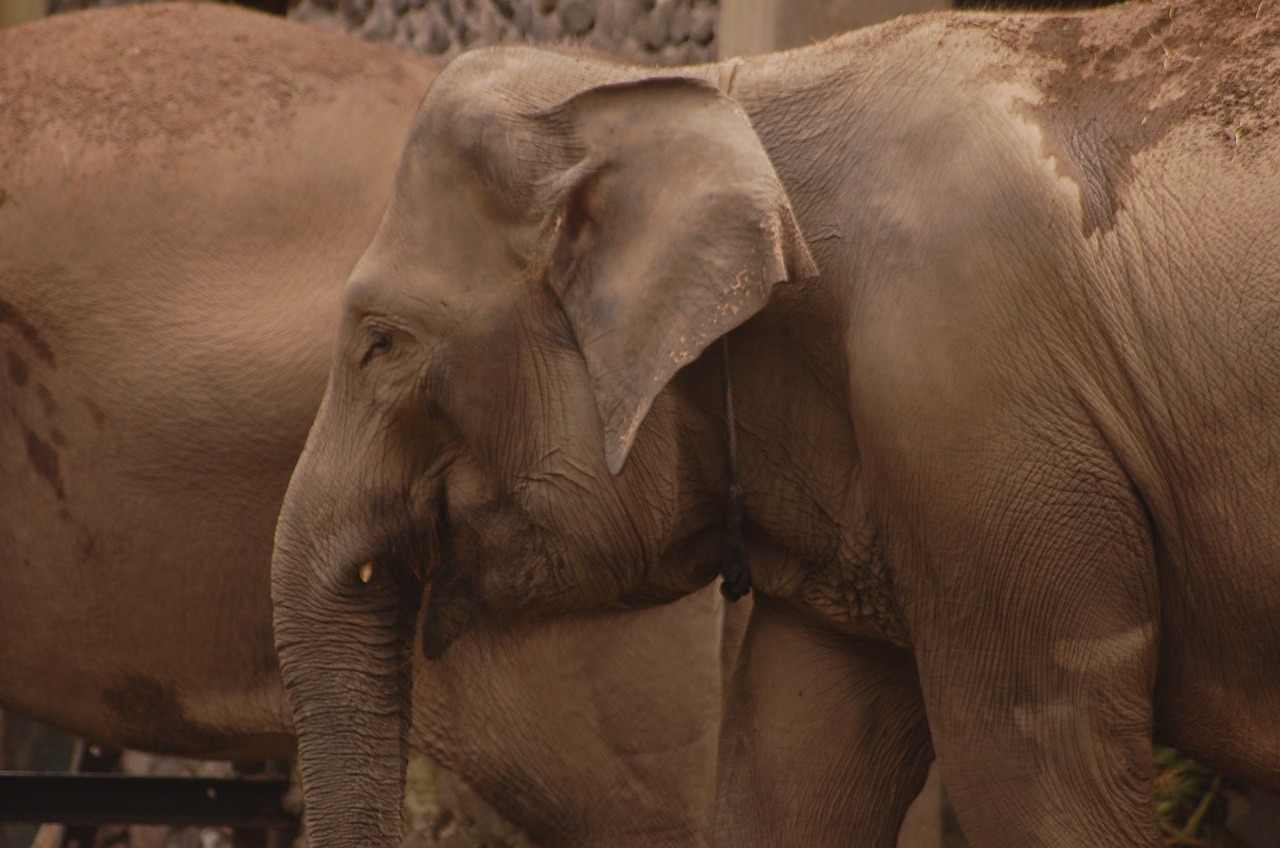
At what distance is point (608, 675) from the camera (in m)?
3.19

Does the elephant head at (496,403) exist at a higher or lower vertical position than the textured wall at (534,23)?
lower

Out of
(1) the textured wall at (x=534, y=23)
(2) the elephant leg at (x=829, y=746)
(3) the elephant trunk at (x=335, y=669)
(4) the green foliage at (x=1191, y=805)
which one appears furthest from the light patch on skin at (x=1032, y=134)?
(4) the green foliage at (x=1191, y=805)

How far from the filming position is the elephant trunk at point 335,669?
2.48 m

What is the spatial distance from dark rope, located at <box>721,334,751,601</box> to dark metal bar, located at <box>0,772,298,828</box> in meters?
1.90

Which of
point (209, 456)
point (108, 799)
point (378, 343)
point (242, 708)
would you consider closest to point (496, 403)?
point (378, 343)

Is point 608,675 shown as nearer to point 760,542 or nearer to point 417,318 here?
point 760,542

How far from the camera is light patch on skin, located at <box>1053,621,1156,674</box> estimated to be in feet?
7.22

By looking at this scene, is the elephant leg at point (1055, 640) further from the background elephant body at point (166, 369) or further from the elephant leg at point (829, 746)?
the background elephant body at point (166, 369)

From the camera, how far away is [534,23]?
432 centimetres

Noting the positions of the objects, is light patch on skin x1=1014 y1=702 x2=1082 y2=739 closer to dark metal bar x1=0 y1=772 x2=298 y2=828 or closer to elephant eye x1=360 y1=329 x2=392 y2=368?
elephant eye x1=360 y1=329 x2=392 y2=368

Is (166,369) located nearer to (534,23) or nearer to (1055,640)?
(534,23)

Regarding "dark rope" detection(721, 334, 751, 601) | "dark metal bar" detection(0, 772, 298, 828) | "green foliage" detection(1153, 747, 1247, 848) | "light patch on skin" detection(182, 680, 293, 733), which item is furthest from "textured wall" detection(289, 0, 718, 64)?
"green foliage" detection(1153, 747, 1247, 848)

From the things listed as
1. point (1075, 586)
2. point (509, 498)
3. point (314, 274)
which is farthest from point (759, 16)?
point (1075, 586)

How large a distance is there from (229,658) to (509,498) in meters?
1.03
